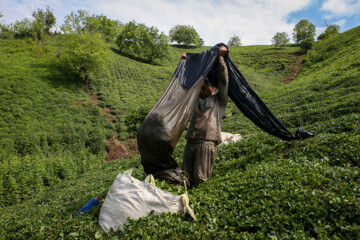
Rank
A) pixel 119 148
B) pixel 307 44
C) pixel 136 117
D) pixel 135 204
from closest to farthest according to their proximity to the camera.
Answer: pixel 135 204 < pixel 136 117 < pixel 119 148 < pixel 307 44

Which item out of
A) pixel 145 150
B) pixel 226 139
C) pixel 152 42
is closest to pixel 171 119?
pixel 145 150

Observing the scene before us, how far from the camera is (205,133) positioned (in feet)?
15.2

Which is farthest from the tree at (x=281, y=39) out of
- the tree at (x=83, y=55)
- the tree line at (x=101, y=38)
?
the tree at (x=83, y=55)

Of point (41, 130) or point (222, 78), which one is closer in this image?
point (222, 78)

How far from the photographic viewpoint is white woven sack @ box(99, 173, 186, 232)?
3.31 m

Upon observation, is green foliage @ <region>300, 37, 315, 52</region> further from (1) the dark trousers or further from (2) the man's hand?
(1) the dark trousers

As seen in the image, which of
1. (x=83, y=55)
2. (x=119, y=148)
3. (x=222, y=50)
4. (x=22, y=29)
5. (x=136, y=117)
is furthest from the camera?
(x=22, y=29)

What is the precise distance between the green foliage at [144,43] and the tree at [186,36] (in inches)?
947

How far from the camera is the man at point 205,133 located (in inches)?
182

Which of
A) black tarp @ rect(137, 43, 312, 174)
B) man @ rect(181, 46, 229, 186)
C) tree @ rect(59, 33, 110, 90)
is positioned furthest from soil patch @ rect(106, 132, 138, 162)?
black tarp @ rect(137, 43, 312, 174)

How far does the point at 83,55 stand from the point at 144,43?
29.6m

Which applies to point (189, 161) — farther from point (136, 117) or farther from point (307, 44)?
point (307, 44)

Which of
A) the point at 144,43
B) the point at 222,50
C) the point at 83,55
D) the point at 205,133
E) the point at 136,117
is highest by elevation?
the point at 144,43

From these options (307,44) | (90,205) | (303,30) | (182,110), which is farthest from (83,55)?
(303,30)
